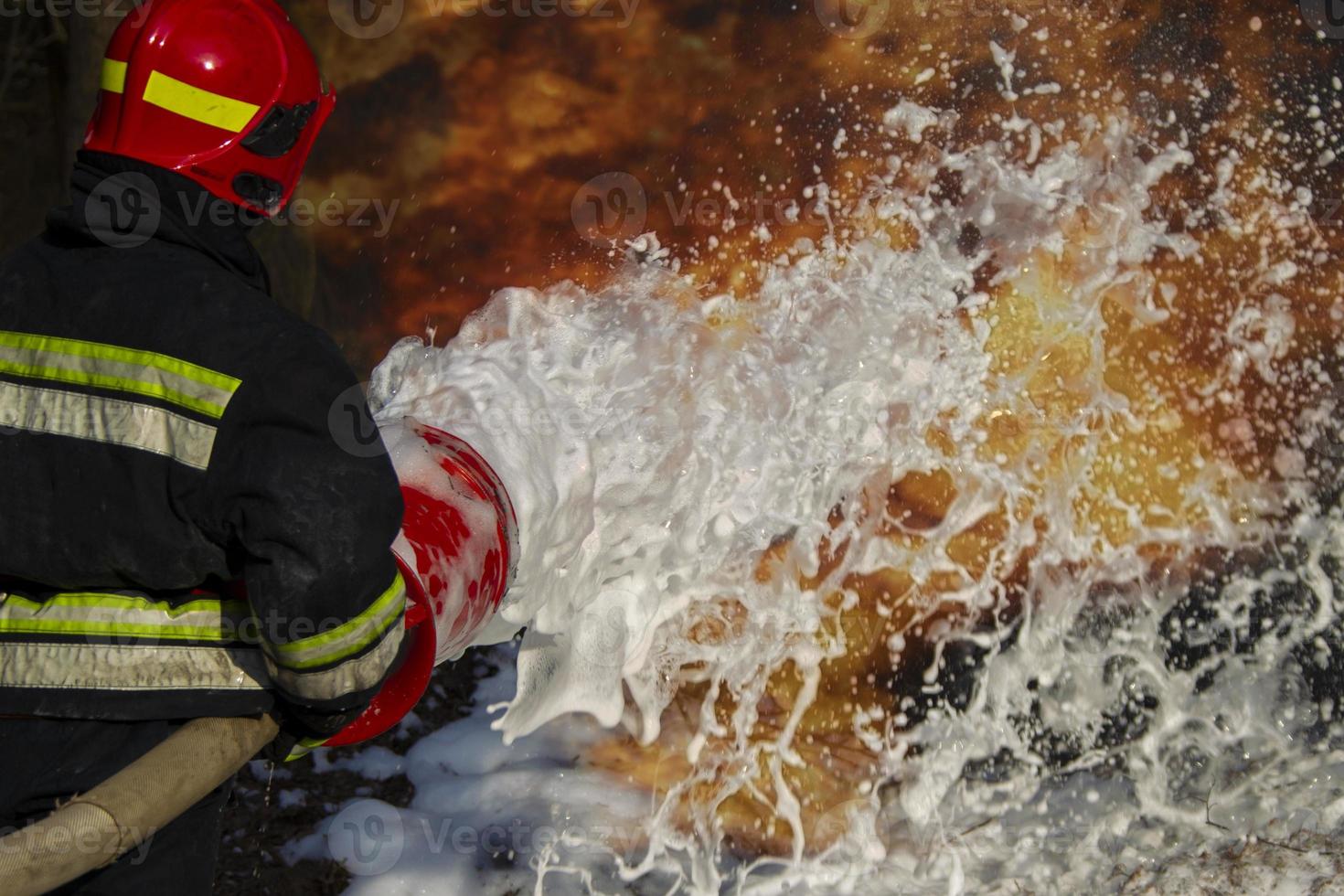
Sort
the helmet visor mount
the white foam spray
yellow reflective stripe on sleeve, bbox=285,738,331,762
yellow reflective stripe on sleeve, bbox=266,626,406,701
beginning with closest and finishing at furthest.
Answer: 1. yellow reflective stripe on sleeve, bbox=266,626,406,701
2. the helmet visor mount
3. yellow reflective stripe on sleeve, bbox=285,738,331,762
4. the white foam spray

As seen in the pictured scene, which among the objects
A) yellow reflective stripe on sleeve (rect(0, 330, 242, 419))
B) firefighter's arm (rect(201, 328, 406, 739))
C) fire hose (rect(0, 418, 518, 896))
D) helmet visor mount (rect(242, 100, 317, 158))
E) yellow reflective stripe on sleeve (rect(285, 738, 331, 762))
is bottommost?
yellow reflective stripe on sleeve (rect(285, 738, 331, 762))

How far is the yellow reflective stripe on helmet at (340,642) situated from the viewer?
151 centimetres

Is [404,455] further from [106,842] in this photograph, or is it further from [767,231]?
[767,231]

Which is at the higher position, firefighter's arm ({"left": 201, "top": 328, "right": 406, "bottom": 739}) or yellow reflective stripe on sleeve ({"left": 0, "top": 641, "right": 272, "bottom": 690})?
firefighter's arm ({"left": 201, "top": 328, "right": 406, "bottom": 739})

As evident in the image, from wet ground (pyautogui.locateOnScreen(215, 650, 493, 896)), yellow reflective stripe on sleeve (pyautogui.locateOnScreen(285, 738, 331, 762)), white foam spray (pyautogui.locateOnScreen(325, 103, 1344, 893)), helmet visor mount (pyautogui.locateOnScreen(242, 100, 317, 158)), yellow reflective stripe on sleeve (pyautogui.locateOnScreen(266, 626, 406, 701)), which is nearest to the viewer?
yellow reflective stripe on sleeve (pyautogui.locateOnScreen(266, 626, 406, 701))

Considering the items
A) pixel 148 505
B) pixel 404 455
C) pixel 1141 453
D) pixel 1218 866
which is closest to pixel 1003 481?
pixel 1141 453

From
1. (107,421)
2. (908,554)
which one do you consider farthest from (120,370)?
(908,554)

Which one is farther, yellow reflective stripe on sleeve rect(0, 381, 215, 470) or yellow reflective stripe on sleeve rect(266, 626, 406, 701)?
yellow reflective stripe on sleeve rect(266, 626, 406, 701)

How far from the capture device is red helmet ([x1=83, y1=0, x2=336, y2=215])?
160cm

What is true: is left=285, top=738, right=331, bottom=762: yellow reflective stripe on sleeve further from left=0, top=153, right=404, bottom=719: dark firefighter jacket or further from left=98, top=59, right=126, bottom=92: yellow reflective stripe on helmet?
left=98, top=59, right=126, bottom=92: yellow reflective stripe on helmet

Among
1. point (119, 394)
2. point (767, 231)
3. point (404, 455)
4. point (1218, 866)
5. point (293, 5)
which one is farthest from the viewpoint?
point (293, 5)

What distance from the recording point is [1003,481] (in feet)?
8.71

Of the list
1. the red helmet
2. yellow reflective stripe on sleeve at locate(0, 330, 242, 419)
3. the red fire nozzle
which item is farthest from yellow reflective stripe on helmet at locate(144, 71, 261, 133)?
the red fire nozzle

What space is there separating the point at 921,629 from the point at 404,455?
1.29 m
